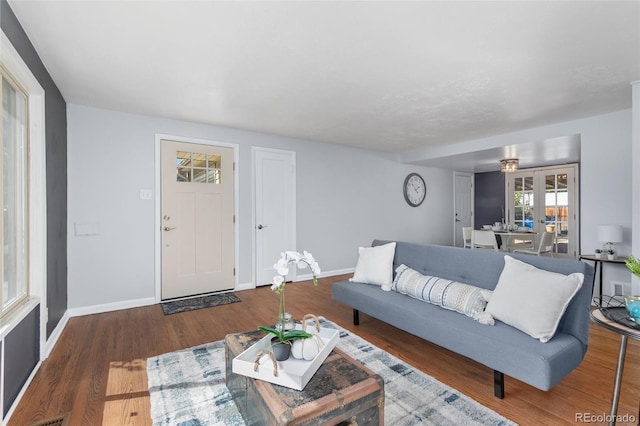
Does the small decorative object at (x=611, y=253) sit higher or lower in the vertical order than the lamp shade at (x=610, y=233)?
lower

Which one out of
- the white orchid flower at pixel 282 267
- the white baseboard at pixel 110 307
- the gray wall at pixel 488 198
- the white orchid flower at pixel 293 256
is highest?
the gray wall at pixel 488 198

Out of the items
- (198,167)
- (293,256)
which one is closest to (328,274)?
A: (198,167)

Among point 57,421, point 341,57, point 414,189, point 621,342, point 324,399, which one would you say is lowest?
point 57,421

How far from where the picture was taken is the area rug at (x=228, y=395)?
1.65 meters

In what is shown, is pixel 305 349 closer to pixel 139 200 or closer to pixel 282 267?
pixel 282 267

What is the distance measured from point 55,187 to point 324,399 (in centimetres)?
308

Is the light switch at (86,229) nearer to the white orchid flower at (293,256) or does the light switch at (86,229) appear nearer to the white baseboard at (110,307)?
the white baseboard at (110,307)

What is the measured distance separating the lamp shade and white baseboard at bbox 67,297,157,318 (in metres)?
5.31

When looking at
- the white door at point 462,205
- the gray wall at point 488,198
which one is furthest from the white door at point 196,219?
the gray wall at point 488,198

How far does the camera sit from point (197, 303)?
3699 millimetres

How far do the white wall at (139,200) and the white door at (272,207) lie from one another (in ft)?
0.42

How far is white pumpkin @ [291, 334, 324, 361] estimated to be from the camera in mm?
1459

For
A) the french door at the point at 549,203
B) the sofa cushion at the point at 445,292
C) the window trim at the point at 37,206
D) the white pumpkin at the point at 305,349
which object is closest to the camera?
the white pumpkin at the point at 305,349

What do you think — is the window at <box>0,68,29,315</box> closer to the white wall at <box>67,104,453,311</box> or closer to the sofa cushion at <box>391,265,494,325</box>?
the white wall at <box>67,104,453,311</box>
